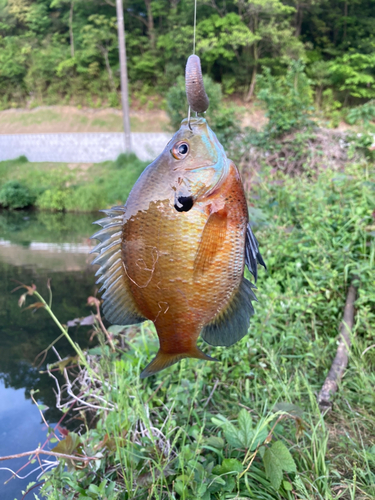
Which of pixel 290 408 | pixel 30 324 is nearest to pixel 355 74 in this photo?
pixel 30 324

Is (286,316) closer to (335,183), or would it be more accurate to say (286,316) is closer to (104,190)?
(335,183)

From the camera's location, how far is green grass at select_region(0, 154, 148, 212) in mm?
9516

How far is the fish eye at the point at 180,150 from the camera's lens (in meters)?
0.69

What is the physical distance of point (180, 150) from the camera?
699 millimetres

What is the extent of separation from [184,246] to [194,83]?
12.3 inches

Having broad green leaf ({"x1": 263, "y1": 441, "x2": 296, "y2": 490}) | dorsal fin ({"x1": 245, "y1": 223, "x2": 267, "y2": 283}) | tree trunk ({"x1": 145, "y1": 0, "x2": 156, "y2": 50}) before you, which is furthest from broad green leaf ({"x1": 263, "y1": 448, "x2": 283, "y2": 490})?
Result: tree trunk ({"x1": 145, "y1": 0, "x2": 156, "y2": 50})

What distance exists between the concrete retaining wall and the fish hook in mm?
12268

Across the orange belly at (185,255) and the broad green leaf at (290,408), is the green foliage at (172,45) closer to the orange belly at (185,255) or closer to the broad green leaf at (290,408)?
the broad green leaf at (290,408)

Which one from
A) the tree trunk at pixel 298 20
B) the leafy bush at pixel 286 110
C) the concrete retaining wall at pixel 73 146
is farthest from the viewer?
the tree trunk at pixel 298 20

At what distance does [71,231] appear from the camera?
729 centimetres

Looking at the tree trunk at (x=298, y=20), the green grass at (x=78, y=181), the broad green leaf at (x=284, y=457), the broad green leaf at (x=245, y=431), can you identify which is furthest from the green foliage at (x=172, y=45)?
the broad green leaf at (x=284, y=457)

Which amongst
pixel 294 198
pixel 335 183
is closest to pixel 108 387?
pixel 294 198

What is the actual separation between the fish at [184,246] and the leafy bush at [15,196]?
10750 millimetres

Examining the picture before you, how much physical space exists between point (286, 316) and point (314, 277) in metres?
0.42
